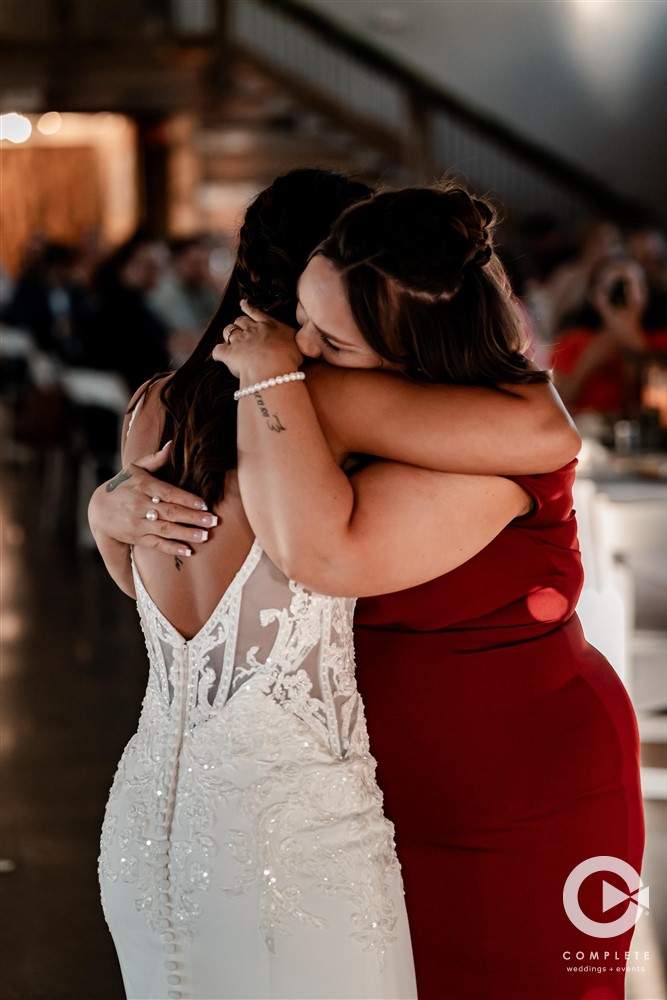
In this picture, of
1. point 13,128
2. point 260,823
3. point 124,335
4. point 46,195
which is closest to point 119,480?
point 260,823

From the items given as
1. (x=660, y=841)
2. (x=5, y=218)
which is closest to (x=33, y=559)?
(x=660, y=841)

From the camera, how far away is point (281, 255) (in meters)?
1.38

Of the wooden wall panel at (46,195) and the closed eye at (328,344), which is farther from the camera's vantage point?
the wooden wall panel at (46,195)

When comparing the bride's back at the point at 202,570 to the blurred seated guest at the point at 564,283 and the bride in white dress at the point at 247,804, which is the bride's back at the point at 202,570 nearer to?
the bride in white dress at the point at 247,804

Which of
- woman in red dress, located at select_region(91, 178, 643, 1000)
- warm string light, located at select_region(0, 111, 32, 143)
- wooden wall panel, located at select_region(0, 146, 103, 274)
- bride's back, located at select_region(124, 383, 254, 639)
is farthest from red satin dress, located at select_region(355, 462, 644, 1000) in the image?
wooden wall panel, located at select_region(0, 146, 103, 274)

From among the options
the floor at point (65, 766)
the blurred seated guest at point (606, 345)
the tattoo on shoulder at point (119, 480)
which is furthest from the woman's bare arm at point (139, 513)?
the blurred seated guest at point (606, 345)

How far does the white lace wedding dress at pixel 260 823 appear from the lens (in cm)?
124

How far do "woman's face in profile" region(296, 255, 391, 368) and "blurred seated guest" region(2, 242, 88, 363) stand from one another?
24.7 ft

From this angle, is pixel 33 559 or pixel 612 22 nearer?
pixel 33 559

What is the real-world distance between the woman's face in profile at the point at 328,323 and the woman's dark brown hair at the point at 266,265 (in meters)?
0.09

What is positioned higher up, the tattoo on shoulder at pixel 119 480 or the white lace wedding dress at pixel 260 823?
the tattoo on shoulder at pixel 119 480

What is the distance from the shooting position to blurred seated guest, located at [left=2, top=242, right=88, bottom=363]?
8.98 meters

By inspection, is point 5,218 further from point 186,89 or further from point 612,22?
point 612,22

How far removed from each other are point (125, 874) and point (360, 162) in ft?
35.0
